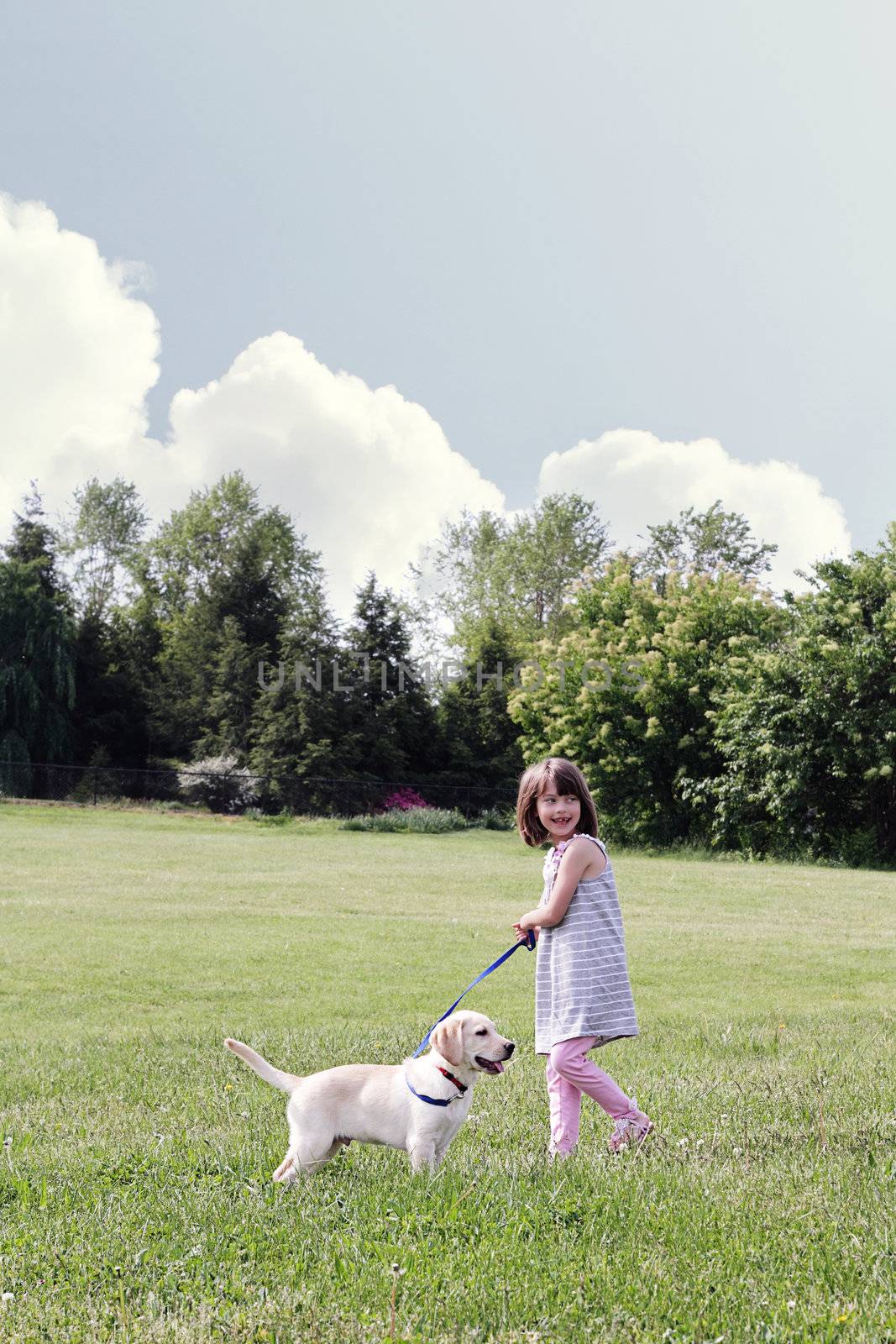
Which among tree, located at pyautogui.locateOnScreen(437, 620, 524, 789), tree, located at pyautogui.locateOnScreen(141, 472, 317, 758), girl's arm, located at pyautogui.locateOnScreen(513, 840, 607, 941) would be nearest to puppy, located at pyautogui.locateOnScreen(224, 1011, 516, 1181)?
girl's arm, located at pyautogui.locateOnScreen(513, 840, 607, 941)

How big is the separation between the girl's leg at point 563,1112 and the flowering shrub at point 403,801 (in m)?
38.9

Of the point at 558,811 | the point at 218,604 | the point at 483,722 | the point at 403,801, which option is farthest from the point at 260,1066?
the point at 218,604

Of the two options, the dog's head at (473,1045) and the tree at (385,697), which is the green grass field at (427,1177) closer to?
the dog's head at (473,1045)

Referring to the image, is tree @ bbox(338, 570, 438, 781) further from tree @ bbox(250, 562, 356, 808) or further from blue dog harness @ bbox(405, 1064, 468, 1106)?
blue dog harness @ bbox(405, 1064, 468, 1106)

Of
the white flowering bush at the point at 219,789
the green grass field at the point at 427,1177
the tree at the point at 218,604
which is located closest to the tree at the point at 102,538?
the tree at the point at 218,604

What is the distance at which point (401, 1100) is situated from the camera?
14.4 feet

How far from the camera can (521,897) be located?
18.8 metres

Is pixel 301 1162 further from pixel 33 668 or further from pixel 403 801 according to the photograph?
pixel 33 668

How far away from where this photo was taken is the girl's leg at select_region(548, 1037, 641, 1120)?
4848 mm

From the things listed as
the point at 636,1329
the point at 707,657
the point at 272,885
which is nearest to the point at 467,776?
the point at 707,657

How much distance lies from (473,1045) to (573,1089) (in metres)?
0.98

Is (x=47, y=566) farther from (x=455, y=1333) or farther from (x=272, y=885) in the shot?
(x=455, y=1333)

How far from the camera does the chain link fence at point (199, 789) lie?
4206 centimetres

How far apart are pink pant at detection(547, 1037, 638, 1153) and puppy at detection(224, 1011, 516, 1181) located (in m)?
0.60
